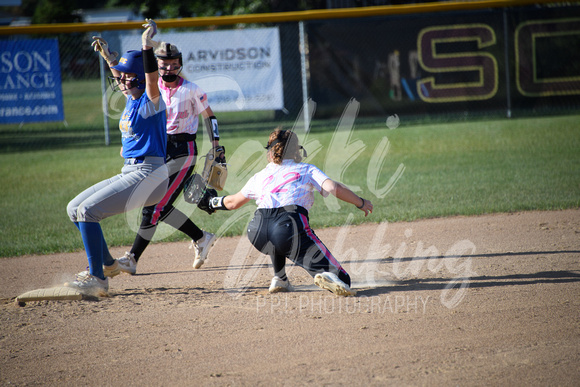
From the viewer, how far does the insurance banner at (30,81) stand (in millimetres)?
12203

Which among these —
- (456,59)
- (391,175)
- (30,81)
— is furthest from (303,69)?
(30,81)

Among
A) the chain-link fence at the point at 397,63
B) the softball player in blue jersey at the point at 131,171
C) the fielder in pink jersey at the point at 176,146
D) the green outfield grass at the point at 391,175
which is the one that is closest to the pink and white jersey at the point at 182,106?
the fielder in pink jersey at the point at 176,146

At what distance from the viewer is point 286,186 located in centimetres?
420

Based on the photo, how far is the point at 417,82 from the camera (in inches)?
535

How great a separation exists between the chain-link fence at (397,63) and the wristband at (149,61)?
893 cm

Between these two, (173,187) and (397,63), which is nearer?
(173,187)

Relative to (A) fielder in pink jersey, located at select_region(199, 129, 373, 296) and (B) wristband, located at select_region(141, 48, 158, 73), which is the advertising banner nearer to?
(A) fielder in pink jersey, located at select_region(199, 129, 373, 296)

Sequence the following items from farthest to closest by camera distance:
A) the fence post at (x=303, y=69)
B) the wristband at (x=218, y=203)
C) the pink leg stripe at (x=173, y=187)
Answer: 1. the fence post at (x=303, y=69)
2. the pink leg stripe at (x=173, y=187)
3. the wristband at (x=218, y=203)

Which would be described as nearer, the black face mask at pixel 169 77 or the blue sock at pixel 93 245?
the blue sock at pixel 93 245

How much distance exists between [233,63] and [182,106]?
339 inches

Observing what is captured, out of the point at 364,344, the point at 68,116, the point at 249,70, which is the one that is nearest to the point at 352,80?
the point at 249,70

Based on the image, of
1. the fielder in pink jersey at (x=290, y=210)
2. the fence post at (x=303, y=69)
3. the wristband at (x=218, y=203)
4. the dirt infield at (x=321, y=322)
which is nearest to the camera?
the dirt infield at (x=321, y=322)

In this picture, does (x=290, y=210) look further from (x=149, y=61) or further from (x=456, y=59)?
(x=456, y=59)

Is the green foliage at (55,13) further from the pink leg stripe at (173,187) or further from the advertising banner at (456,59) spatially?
the pink leg stripe at (173,187)
